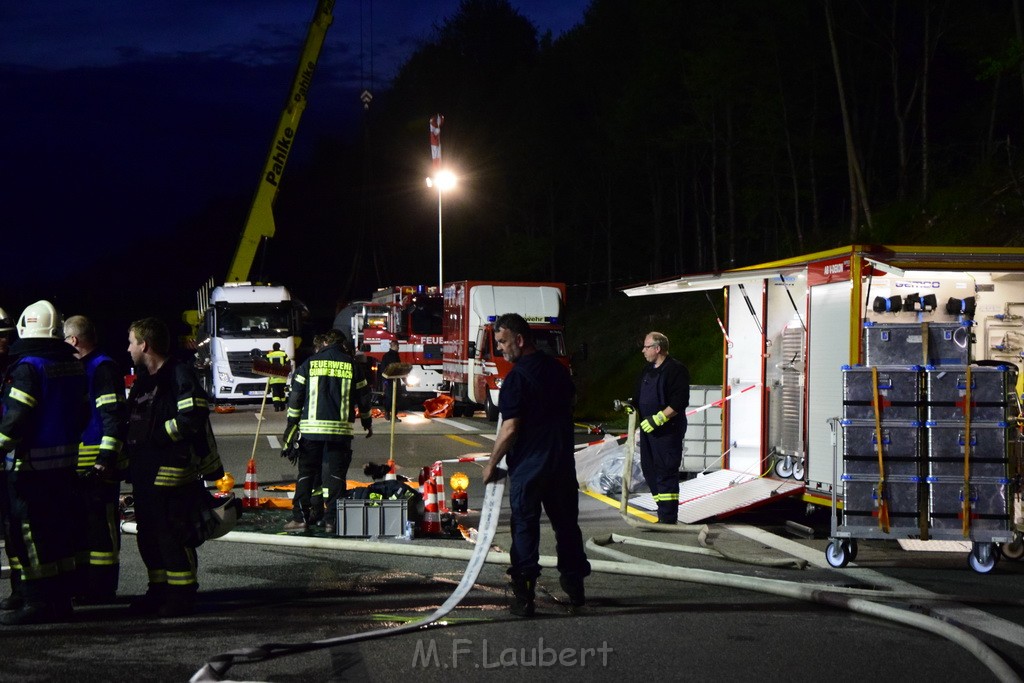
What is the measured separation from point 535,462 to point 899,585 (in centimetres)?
287

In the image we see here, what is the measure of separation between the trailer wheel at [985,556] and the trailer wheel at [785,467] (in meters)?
3.31

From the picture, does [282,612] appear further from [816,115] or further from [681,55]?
[681,55]

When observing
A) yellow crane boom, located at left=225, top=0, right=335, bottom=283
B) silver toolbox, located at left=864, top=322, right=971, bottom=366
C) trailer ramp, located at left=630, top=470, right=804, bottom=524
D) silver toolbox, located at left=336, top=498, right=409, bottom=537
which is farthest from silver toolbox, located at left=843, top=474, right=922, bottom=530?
yellow crane boom, located at left=225, top=0, right=335, bottom=283

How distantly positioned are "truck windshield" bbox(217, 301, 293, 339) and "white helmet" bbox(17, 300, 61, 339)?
23.8 m

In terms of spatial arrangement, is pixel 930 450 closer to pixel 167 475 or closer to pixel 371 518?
pixel 371 518

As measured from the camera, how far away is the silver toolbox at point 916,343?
9.30m

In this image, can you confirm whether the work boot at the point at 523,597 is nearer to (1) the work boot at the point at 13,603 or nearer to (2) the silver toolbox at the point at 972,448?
(1) the work boot at the point at 13,603

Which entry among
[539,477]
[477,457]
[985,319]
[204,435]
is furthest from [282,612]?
[477,457]

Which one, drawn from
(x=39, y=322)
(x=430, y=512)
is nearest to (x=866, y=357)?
(x=430, y=512)

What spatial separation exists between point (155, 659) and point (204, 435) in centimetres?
175

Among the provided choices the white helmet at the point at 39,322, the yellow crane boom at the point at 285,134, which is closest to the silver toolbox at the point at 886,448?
the white helmet at the point at 39,322

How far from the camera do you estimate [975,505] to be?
890 centimetres

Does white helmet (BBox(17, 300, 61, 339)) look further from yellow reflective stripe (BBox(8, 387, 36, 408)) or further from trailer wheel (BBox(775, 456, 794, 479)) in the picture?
trailer wheel (BBox(775, 456, 794, 479))

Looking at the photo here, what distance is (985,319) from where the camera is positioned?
11508mm
